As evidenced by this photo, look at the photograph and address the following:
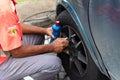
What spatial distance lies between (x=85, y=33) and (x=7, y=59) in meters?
0.80

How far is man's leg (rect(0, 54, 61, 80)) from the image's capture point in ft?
10.7

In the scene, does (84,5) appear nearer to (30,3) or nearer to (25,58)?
(25,58)

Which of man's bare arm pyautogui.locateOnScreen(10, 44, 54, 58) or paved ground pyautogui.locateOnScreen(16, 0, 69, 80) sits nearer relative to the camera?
man's bare arm pyautogui.locateOnScreen(10, 44, 54, 58)

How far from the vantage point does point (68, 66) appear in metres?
3.62

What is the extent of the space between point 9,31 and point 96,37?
0.73 metres

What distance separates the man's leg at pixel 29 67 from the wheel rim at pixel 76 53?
0.18 metres

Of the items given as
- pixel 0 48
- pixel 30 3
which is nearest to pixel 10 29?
pixel 0 48

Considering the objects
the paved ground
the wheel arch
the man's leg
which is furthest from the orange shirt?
the paved ground

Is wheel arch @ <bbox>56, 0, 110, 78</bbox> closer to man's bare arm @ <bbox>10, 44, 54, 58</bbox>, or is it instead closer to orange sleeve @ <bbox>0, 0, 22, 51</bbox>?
man's bare arm @ <bbox>10, 44, 54, 58</bbox>

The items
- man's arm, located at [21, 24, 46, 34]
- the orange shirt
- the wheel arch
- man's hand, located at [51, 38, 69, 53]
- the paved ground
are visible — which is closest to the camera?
the wheel arch

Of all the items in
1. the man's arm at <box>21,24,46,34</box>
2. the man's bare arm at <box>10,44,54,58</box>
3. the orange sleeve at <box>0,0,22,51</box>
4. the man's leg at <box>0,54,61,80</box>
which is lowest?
the man's leg at <box>0,54,61,80</box>

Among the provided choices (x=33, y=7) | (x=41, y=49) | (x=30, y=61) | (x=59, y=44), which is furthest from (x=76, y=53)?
(x=33, y=7)

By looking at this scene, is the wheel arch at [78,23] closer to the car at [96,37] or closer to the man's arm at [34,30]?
the car at [96,37]

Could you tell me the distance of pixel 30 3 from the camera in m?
5.72
